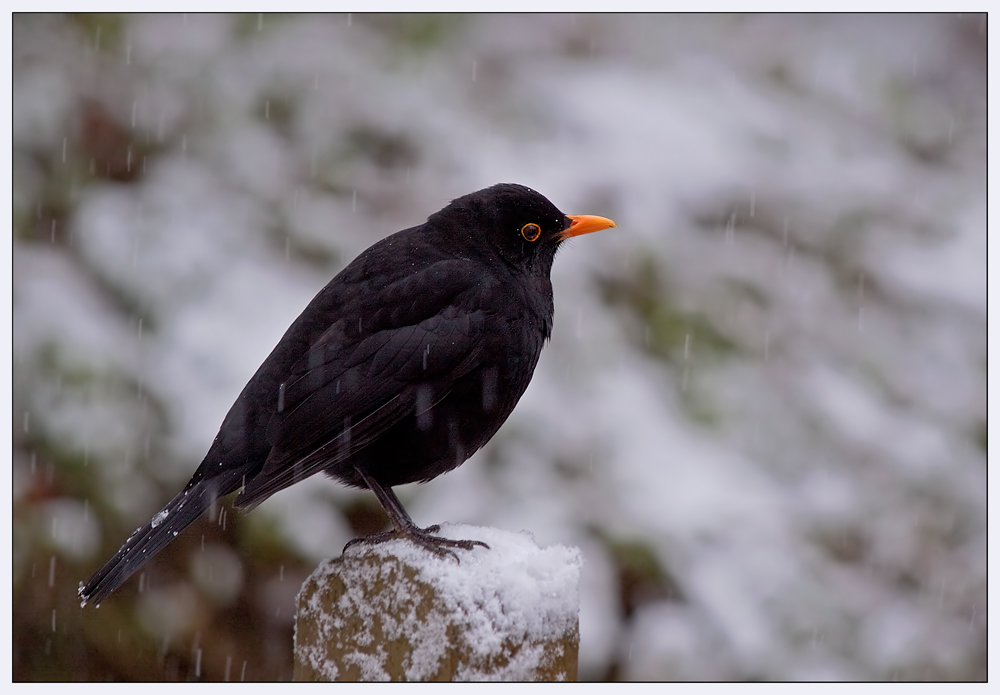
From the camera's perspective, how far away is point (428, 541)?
2.44 meters

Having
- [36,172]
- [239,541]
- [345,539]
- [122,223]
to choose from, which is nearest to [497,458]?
[345,539]

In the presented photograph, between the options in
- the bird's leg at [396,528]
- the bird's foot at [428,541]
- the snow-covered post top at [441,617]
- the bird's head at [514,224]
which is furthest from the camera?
the bird's head at [514,224]

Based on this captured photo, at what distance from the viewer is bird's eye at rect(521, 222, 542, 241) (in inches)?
125

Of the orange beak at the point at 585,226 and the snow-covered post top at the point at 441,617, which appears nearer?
the snow-covered post top at the point at 441,617

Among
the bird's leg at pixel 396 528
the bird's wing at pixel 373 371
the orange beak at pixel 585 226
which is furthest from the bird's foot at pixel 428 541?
the orange beak at pixel 585 226

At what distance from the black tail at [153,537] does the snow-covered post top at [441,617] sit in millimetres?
437

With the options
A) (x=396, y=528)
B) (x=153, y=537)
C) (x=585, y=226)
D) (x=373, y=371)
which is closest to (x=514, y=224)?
(x=585, y=226)

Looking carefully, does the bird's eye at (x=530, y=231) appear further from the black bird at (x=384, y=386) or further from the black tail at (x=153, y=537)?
the black tail at (x=153, y=537)

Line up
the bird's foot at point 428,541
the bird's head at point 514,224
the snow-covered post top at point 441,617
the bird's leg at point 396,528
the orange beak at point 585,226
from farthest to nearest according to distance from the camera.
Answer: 1. the orange beak at point 585,226
2. the bird's head at point 514,224
3. the bird's leg at point 396,528
4. the bird's foot at point 428,541
5. the snow-covered post top at point 441,617

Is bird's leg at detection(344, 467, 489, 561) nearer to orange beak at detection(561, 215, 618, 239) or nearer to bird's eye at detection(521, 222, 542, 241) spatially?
bird's eye at detection(521, 222, 542, 241)

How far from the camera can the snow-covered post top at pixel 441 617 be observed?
1.99 m

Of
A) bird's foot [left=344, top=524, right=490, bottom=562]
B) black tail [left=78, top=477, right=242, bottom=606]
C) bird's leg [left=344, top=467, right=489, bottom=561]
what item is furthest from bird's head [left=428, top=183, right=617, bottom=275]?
black tail [left=78, top=477, right=242, bottom=606]

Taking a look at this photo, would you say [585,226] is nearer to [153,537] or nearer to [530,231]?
[530,231]

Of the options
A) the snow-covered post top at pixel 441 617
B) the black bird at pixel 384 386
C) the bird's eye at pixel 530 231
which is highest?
the bird's eye at pixel 530 231
